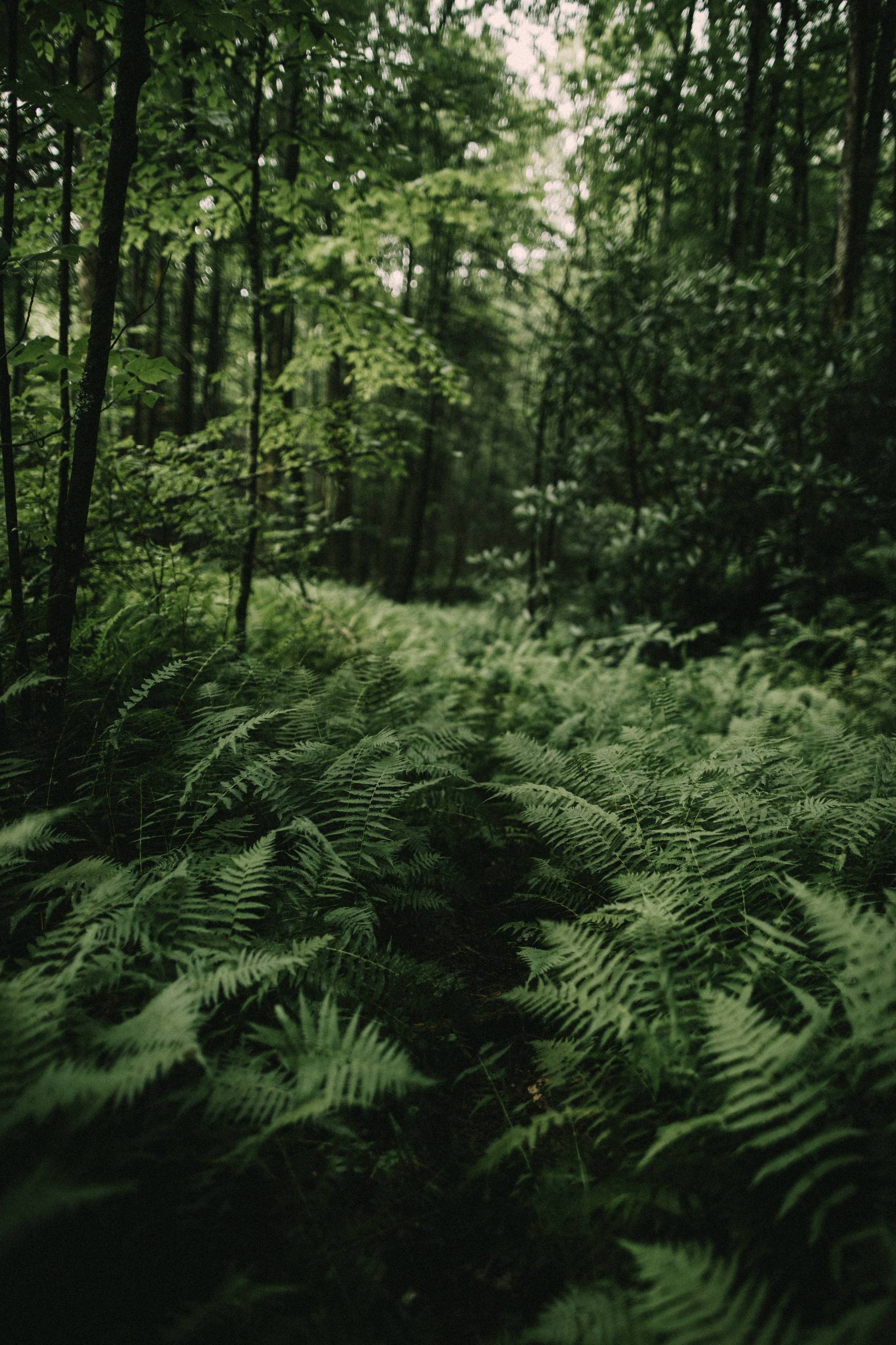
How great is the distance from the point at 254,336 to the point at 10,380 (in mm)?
2540

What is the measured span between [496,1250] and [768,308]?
372 inches

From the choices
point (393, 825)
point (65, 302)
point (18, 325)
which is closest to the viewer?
point (65, 302)

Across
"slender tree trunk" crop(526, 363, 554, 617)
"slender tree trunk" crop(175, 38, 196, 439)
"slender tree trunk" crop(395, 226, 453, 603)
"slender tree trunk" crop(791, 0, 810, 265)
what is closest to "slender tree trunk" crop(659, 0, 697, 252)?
"slender tree trunk" crop(791, 0, 810, 265)

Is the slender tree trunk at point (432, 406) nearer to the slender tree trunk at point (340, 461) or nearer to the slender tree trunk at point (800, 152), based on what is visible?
the slender tree trunk at point (340, 461)

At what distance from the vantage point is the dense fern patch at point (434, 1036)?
141cm

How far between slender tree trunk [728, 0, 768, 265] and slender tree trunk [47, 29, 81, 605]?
878 cm

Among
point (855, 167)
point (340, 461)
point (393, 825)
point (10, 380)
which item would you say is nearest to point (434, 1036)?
point (393, 825)

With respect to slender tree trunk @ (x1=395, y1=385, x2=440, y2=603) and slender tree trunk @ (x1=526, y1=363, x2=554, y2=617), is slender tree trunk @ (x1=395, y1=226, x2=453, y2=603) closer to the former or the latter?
slender tree trunk @ (x1=395, y1=385, x2=440, y2=603)

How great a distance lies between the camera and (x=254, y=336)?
16.4 feet

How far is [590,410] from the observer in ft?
29.7

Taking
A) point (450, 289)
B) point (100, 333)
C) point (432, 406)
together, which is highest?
point (450, 289)

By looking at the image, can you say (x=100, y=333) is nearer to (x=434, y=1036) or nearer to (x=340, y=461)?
(x=340, y=461)

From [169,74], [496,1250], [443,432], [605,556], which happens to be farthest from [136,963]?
[443,432]

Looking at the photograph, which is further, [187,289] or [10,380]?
[187,289]
